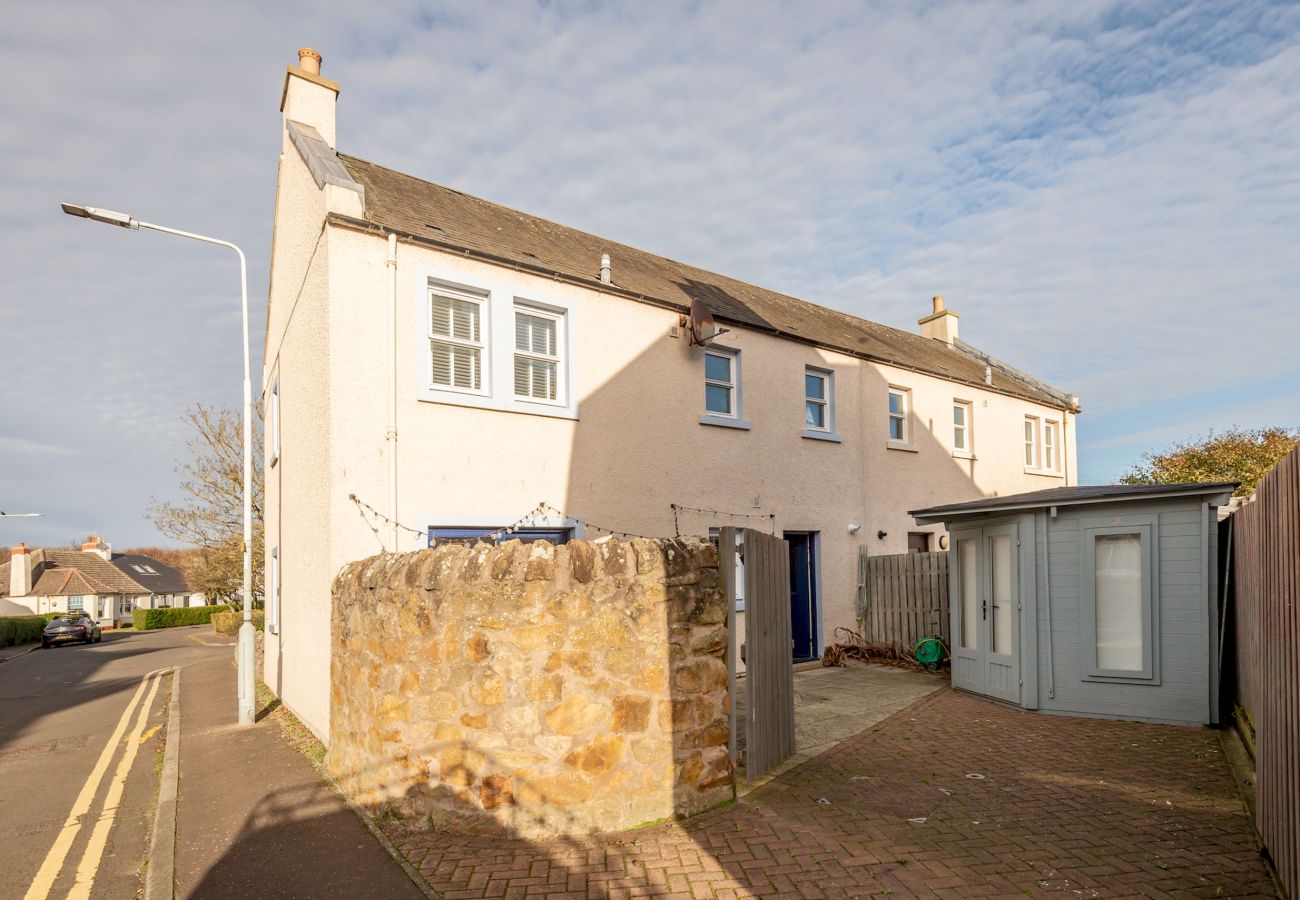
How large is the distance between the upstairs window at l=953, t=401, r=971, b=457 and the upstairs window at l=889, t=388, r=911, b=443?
2052 mm

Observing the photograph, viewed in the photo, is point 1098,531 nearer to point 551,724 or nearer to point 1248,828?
point 1248,828

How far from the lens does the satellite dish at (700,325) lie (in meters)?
12.9

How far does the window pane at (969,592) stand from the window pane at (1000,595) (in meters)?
0.23

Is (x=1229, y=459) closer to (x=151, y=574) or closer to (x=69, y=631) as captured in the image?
(x=69, y=631)

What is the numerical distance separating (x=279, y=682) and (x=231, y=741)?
10.4 feet

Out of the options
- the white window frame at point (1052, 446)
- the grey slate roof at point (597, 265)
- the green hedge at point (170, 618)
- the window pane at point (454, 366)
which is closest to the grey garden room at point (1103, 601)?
the grey slate roof at point (597, 265)

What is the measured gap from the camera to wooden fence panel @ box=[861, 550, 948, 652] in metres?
13.8

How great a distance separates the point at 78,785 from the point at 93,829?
2021 millimetres

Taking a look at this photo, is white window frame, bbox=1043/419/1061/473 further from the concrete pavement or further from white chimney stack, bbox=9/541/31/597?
white chimney stack, bbox=9/541/31/597

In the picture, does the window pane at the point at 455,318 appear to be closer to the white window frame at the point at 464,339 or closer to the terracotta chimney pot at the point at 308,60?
the white window frame at the point at 464,339

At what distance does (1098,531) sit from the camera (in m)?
9.55

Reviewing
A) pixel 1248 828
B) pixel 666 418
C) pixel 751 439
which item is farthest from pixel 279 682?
pixel 1248 828

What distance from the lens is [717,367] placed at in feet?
45.8

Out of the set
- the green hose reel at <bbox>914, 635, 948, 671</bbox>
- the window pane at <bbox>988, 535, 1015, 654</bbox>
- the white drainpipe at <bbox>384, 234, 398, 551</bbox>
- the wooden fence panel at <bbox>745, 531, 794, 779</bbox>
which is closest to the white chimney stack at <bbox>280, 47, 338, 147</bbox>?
the white drainpipe at <bbox>384, 234, 398, 551</bbox>
